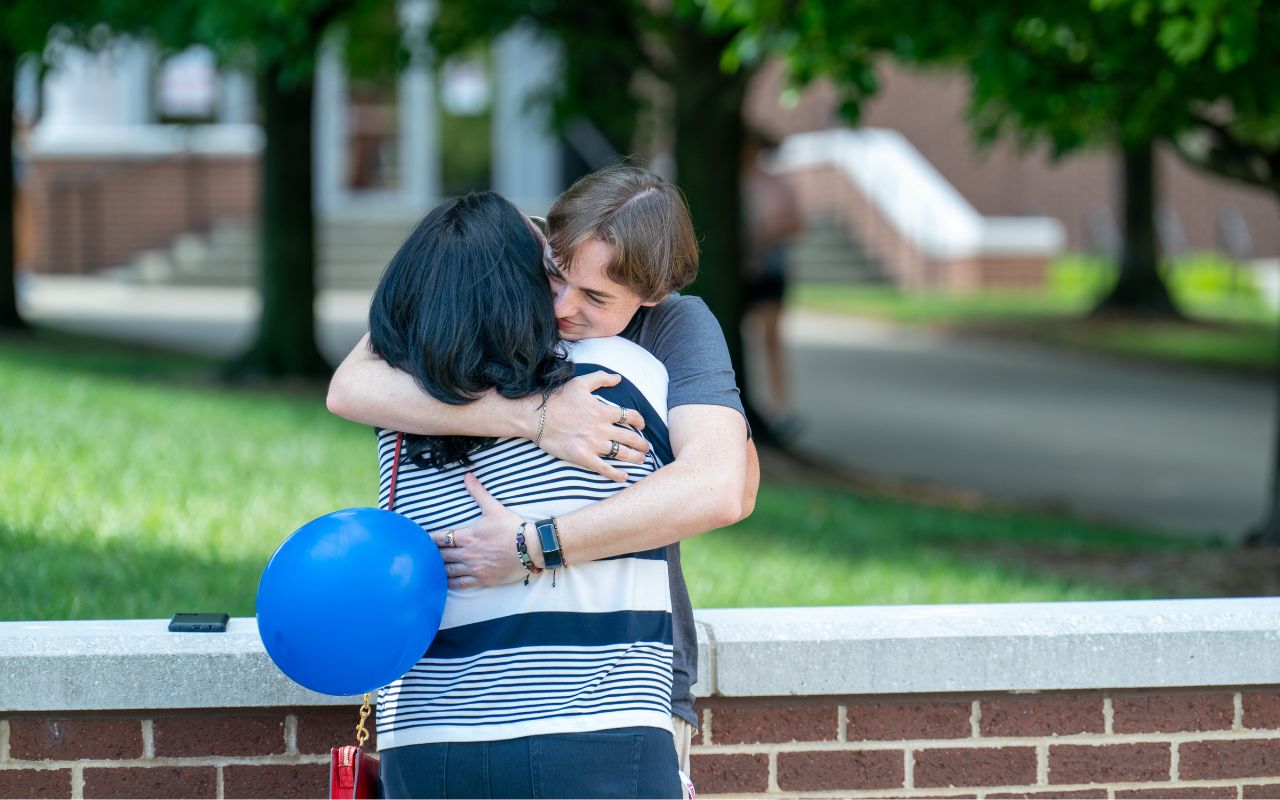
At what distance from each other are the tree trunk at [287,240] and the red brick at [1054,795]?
853cm

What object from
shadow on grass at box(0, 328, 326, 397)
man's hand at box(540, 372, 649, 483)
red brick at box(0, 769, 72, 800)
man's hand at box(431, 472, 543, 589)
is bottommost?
red brick at box(0, 769, 72, 800)

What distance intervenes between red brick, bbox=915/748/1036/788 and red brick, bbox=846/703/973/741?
48mm

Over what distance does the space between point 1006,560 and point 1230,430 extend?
640 centimetres

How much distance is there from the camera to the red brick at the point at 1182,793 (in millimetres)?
3488

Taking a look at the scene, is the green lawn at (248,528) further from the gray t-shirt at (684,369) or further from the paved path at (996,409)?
the gray t-shirt at (684,369)

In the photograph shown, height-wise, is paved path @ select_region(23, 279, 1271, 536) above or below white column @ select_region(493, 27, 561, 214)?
below

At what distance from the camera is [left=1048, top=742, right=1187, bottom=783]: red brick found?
3.46 m

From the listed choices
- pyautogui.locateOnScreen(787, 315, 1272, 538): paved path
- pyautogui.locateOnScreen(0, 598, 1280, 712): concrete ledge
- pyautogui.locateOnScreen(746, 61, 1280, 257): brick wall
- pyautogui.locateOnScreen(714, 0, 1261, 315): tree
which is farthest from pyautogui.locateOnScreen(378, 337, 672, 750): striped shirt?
pyautogui.locateOnScreen(746, 61, 1280, 257): brick wall

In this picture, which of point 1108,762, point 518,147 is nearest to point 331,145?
point 518,147

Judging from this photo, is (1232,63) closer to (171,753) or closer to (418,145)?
(171,753)

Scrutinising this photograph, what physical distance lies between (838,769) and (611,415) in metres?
1.38

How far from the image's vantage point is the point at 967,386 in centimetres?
1465

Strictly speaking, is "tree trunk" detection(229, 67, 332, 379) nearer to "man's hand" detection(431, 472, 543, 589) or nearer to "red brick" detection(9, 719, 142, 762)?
"red brick" detection(9, 719, 142, 762)

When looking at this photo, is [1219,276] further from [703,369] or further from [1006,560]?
[703,369]
